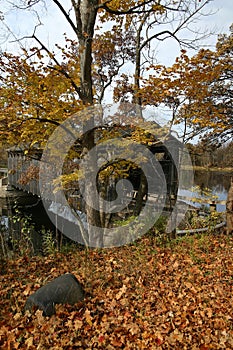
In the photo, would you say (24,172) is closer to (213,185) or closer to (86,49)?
(86,49)

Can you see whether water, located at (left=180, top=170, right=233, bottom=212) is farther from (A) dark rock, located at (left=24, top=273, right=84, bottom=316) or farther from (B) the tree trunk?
(A) dark rock, located at (left=24, top=273, right=84, bottom=316)

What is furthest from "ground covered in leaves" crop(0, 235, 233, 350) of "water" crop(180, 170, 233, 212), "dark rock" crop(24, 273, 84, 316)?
"water" crop(180, 170, 233, 212)

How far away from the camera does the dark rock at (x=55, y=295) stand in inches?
133

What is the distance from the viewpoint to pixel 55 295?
352 centimetres

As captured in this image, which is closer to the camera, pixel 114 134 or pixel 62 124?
pixel 62 124

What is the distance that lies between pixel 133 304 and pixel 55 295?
1.19m

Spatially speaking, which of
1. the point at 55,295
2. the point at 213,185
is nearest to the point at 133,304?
the point at 55,295

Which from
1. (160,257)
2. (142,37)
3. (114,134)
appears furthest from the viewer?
(142,37)

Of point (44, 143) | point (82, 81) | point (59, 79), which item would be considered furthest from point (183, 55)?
point (44, 143)

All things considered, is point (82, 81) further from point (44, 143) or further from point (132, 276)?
point (132, 276)

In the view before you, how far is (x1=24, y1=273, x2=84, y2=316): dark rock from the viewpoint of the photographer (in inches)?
133

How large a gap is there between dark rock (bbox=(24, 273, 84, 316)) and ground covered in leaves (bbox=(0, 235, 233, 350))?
10 cm

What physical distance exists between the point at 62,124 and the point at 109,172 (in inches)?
98.1

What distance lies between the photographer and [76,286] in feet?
12.5
